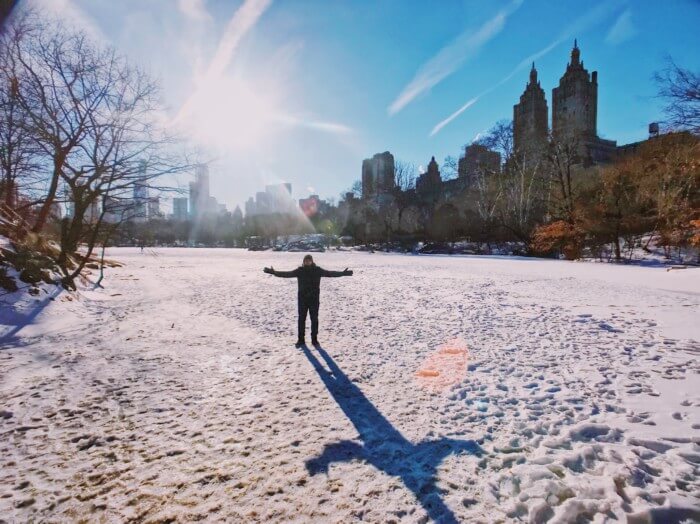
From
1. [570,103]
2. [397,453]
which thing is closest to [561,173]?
[397,453]

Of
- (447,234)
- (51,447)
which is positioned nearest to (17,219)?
(51,447)

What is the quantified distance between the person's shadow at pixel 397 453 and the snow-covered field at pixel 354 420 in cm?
2

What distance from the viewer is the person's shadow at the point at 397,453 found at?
2.41 metres

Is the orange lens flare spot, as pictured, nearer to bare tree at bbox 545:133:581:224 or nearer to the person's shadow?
the person's shadow

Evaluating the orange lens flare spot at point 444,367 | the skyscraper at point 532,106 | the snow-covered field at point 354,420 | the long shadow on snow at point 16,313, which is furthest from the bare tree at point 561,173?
the skyscraper at point 532,106

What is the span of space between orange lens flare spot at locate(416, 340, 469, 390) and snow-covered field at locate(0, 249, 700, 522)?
0.04 m

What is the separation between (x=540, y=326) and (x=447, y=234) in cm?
3895

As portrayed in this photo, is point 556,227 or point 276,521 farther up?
point 556,227

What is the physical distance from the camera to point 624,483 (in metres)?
2.42

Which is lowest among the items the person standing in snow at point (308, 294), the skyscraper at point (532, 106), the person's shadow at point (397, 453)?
the person's shadow at point (397, 453)

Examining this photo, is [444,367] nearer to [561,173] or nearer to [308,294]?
[308,294]

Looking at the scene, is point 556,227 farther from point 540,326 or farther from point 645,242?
point 540,326

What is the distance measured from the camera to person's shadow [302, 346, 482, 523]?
2.41 meters

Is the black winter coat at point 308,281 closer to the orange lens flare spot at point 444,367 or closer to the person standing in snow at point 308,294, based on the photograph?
the person standing in snow at point 308,294
